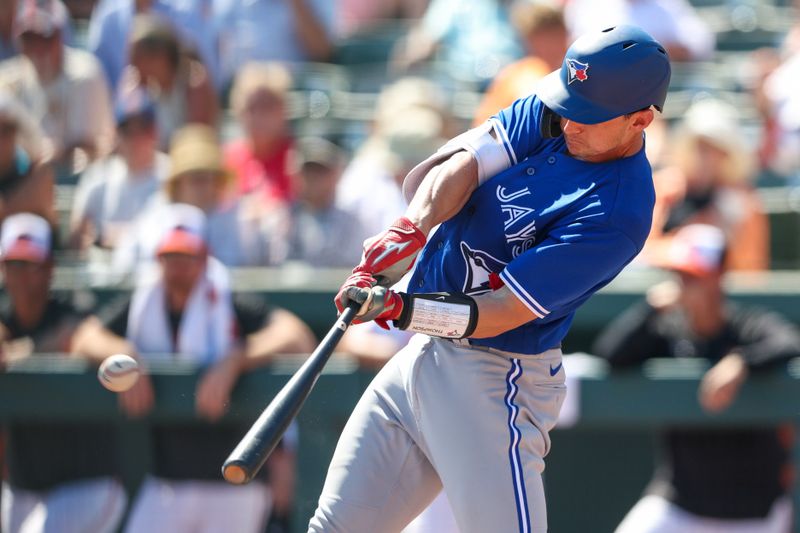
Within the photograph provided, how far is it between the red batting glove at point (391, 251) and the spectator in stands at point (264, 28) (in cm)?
432

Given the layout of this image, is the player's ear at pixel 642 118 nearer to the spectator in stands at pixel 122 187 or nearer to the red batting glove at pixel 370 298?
the red batting glove at pixel 370 298

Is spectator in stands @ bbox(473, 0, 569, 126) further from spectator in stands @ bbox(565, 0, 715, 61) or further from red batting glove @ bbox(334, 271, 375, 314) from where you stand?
red batting glove @ bbox(334, 271, 375, 314)

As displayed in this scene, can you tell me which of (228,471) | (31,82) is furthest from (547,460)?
(31,82)

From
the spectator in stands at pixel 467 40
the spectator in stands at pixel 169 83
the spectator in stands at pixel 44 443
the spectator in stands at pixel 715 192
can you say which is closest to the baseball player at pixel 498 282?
the spectator in stands at pixel 44 443

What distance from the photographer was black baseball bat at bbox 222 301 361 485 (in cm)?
275

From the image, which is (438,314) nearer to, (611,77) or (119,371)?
(611,77)

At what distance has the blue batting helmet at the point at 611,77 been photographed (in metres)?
3.05

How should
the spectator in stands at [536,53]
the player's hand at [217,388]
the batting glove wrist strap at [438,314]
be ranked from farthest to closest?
the spectator in stands at [536,53]
the player's hand at [217,388]
the batting glove wrist strap at [438,314]

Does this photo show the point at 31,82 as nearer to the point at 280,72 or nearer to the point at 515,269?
the point at 280,72

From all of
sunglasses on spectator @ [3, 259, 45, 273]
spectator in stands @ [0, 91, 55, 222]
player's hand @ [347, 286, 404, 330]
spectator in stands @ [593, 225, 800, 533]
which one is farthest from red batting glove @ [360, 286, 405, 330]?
spectator in stands @ [0, 91, 55, 222]

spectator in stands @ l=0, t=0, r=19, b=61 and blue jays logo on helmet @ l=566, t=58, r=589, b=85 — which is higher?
spectator in stands @ l=0, t=0, r=19, b=61

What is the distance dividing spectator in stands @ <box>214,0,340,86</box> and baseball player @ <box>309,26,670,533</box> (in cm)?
408

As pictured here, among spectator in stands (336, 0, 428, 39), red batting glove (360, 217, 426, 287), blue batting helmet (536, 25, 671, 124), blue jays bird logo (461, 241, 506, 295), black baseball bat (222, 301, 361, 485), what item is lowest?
black baseball bat (222, 301, 361, 485)

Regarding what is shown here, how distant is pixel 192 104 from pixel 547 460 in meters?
2.94
